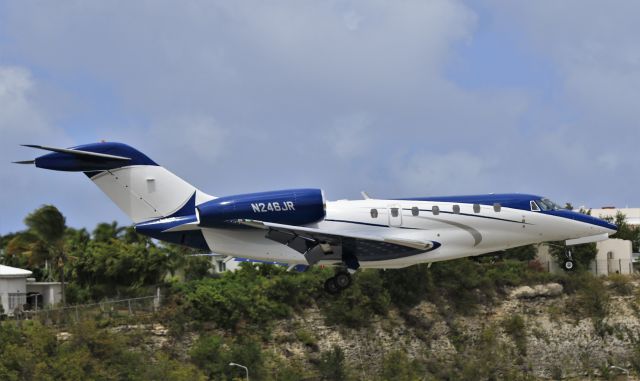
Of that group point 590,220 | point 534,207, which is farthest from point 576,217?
point 534,207

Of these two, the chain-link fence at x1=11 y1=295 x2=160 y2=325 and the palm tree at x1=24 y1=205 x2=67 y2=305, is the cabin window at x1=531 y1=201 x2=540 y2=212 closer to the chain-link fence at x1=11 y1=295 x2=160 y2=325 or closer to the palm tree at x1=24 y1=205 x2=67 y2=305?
the chain-link fence at x1=11 y1=295 x2=160 y2=325

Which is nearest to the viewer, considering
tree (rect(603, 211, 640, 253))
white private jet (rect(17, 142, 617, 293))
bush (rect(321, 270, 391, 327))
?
white private jet (rect(17, 142, 617, 293))

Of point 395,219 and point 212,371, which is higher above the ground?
point 395,219

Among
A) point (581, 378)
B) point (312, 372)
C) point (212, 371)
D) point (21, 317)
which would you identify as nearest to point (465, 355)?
point (581, 378)

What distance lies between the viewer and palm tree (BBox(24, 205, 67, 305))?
195 feet

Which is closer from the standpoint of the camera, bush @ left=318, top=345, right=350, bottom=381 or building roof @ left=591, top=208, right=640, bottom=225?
bush @ left=318, top=345, right=350, bottom=381

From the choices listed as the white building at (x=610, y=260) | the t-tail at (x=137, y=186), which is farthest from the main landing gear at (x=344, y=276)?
the white building at (x=610, y=260)

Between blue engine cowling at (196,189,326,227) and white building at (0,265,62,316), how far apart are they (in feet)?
74.7

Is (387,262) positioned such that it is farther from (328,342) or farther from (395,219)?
(328,342)

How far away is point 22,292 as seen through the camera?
58.8 metres

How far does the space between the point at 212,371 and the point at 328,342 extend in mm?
10673

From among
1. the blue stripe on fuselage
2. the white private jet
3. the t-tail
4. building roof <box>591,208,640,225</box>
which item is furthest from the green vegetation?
building roof <box>591,208,640,225</box>

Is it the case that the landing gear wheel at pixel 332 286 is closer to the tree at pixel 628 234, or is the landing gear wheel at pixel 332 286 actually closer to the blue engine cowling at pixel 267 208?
the blue engine cowling at pixel 267 208

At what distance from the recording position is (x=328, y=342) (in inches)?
2504
